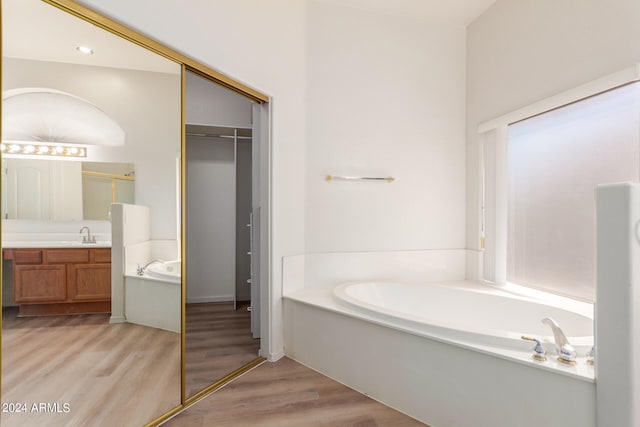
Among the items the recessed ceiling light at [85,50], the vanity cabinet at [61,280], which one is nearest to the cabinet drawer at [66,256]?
the vanity cabinet at [61,280]

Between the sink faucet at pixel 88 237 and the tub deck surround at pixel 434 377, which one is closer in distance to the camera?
the tub deck surround at pixel 434 377

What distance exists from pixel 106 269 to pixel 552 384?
2.00 meters

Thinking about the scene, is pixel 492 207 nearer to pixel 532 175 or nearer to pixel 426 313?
pixel 532 175

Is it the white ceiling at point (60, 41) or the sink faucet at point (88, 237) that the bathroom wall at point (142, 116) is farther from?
the sink faucet at point (88, 237)

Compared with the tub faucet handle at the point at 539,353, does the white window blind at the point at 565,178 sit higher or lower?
higher

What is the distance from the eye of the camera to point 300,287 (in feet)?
8.95

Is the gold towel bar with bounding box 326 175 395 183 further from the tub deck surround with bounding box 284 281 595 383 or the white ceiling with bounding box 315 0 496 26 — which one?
the white ceiling with bounding box 315 0 496 26

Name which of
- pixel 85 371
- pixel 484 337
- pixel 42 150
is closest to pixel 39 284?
pixel 85 371

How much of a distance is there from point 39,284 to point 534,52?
324 cm

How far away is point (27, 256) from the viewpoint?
1259 mm

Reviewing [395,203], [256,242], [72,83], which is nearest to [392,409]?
[256,242]

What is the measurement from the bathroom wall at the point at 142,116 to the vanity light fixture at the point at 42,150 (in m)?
0.06

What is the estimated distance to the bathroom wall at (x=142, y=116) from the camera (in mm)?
1412

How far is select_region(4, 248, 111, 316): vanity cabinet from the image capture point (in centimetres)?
124
